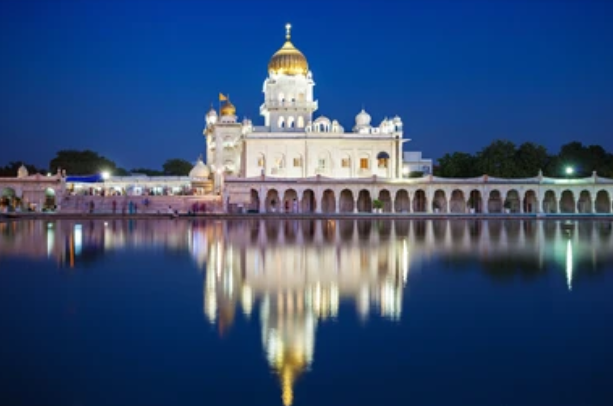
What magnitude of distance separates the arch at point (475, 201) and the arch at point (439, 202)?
166cm

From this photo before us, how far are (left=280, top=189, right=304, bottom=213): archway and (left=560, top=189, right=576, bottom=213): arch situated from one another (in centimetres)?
1940

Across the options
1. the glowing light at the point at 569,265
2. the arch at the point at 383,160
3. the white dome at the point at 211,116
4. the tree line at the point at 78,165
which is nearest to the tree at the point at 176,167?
the tree line at the point at 78,165

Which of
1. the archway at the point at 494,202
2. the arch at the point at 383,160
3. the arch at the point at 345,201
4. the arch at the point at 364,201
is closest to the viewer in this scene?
the arch at the point at 364,201

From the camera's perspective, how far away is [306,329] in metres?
9.91

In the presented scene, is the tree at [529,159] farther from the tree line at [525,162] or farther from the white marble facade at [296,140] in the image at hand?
the white marble facade at [296,140]

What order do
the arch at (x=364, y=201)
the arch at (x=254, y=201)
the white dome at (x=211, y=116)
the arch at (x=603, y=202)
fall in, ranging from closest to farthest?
the arch at (x=254, y=201)
the arch at (x=364, y=201)
the arch at (x=603, y=202)
the white dome at (x=211, y=116)

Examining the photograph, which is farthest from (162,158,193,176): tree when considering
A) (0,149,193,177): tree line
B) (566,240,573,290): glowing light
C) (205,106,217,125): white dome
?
(566,240,573,290): glowing light

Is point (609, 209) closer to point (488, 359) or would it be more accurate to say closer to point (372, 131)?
point (372, 131)

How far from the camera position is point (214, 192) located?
49.0 metres

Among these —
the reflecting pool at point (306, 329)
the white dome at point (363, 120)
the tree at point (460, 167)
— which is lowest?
the reflecting pool at point (306, 329)

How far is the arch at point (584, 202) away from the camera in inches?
1980

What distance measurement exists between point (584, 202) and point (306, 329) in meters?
45.7

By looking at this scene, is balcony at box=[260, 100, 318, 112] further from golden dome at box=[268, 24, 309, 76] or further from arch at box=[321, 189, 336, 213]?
arch at box=[321, 189, 336, 213]

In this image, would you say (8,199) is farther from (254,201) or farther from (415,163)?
(415,163)
